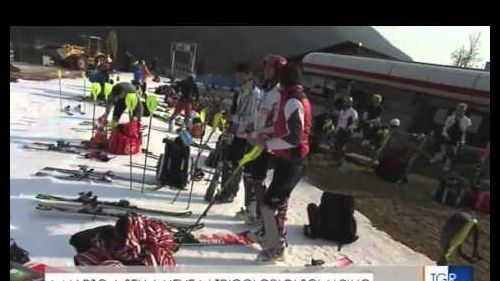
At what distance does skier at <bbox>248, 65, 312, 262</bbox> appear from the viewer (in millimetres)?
3518

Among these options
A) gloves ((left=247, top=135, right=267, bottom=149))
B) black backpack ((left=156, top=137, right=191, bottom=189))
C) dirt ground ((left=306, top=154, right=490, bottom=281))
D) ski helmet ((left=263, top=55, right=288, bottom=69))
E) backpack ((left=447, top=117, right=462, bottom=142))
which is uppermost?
ski helmet ((left=263, top=55, right=288, bottom=69))

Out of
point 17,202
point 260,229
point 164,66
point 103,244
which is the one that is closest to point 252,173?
point 260,229

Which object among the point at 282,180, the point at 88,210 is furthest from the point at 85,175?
the point at 282,180

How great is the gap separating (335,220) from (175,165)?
1880mm

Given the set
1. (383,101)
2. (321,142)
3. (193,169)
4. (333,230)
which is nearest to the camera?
(333,230)

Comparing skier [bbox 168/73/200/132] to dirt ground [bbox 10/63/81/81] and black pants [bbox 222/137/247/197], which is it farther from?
dirt ground [bbox 10/63/81/81]

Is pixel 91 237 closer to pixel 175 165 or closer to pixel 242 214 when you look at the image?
pixel 242 214

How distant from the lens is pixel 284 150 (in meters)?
3.62

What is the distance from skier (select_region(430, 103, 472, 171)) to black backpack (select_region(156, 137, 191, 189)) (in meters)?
5.18

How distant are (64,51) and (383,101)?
31.7ft

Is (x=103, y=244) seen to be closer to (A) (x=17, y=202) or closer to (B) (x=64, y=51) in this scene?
(A) (x=17, y=202)

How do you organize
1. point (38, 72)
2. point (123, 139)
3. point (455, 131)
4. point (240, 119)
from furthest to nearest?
point (38, 72) → point (455, 131) → point (123, 139) → point (240, 119)

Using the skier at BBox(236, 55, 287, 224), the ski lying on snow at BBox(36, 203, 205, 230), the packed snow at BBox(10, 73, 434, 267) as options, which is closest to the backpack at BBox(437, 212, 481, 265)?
the packed snow at BBox(10, 73, 434, 267)
